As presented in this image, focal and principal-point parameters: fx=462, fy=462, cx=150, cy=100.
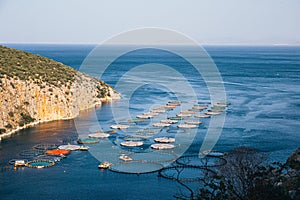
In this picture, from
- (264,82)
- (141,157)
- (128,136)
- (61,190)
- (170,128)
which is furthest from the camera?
(264,82)

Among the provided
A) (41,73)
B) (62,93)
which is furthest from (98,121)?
(41,73)

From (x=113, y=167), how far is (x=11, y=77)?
34.6 m

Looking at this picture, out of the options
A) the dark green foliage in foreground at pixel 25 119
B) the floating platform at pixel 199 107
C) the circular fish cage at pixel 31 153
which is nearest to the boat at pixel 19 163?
the circular fish cage at pixel 31 153

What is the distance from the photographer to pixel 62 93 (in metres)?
86.9

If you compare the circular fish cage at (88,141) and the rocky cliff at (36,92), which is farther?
the rocky cliff at (36,92)

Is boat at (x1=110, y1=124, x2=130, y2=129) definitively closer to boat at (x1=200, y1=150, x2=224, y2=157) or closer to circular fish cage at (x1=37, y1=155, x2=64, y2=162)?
circular fish cage at (x1=37, y1=155, x2=64, y2=162)

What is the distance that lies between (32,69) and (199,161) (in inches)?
1821

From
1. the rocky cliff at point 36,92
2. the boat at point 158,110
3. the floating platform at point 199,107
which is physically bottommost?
the boat at point 158,110

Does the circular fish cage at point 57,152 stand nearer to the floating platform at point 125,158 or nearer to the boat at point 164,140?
the floating platform at point 125,158

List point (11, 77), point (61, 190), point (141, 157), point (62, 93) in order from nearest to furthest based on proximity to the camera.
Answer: point (61, 190)
point (141, 157)
point (11, 77)
point (62, 93)

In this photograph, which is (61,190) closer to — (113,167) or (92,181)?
(92,181)

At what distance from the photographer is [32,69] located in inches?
3543

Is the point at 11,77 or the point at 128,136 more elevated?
the point at 11,77

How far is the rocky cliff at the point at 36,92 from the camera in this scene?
249 ft
